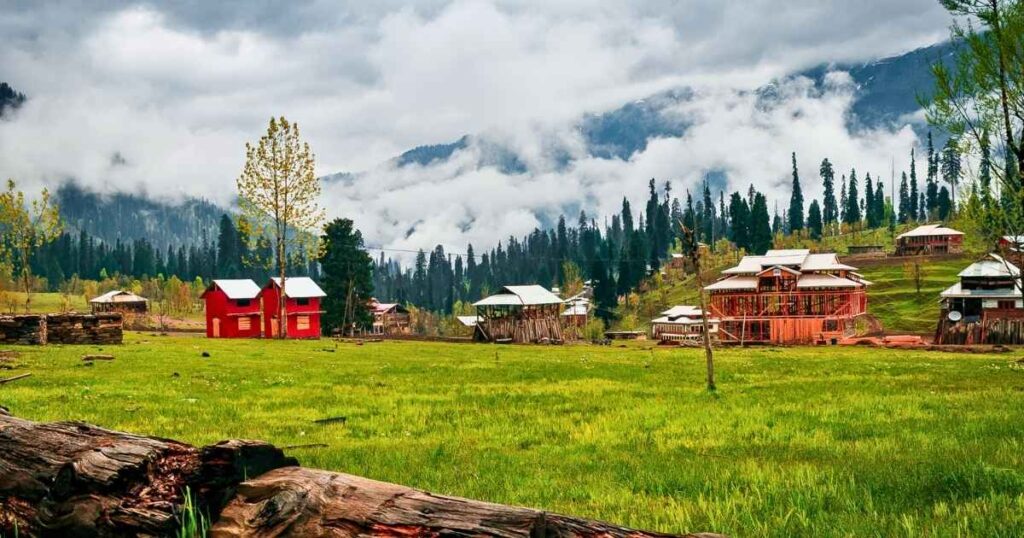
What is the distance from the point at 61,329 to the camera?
42.4 metres

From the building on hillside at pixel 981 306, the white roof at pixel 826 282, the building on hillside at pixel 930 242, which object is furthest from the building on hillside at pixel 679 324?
the building on hillside at pixel 930 242

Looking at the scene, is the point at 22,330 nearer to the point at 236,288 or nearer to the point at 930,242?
the point at 236,288

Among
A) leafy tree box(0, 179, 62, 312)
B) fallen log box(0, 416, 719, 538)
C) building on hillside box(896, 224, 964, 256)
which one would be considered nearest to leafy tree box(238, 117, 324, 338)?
leafy tree box(0, 179, 62, 312)

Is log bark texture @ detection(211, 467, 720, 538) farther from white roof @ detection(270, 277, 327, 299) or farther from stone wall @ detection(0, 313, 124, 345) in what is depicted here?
white roof @ detection(270, 277, 327, 299)

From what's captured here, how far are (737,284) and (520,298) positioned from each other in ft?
104

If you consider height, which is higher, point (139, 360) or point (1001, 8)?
point (1001, 8)

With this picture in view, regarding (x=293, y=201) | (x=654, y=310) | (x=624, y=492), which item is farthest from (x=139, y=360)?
(x=654, y=310)

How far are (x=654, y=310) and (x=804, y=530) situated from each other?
491ft

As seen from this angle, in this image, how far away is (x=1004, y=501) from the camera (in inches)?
280

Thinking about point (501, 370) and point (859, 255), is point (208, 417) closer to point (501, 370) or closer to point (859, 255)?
point (501, 370)

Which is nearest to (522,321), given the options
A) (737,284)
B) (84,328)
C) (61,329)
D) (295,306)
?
(295,306)

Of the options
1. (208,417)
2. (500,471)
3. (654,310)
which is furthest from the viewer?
(654,310)

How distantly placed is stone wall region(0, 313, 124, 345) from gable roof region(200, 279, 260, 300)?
47.1 metres

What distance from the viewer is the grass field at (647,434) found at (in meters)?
7.28
